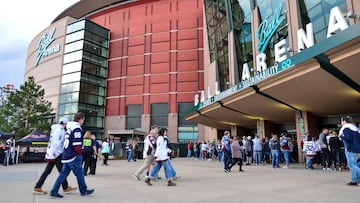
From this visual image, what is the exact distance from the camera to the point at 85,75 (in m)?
44.2

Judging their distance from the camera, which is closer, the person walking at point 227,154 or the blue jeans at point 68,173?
the blue jeans at point 68,173

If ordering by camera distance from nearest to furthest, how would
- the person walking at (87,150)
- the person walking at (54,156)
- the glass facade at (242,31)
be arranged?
the person walking at (54,156) < the person walking at (87,150) < the glass facade at (242,31)

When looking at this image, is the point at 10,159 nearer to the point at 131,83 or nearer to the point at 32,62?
the point at 131,83

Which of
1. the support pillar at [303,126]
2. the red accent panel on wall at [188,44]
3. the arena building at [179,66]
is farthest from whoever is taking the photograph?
the red accent panel on wall at [188,44]

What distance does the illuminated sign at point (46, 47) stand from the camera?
156 feet

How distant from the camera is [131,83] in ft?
149

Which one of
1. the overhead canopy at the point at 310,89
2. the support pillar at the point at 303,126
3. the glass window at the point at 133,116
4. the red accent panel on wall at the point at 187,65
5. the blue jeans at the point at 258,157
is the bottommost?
the blue jeans at the point at 258,157

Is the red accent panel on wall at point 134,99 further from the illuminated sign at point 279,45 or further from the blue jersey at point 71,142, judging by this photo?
the blue jersey at point 71,142

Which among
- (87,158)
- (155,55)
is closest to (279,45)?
(87,158)

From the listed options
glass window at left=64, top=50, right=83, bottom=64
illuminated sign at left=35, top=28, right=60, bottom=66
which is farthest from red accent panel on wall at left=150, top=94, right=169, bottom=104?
illuminated sign at left=35, top=28, right=60, bottom=66

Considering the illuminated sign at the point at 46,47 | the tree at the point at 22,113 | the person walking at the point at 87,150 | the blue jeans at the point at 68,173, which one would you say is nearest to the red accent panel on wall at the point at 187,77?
the tree at the point at 22,113

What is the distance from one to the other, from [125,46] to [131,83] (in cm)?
668

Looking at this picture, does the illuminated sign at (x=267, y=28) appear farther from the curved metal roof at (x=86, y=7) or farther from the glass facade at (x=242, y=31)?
the curved metal roof at (x=86, y=7)

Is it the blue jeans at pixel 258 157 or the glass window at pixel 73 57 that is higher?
the glass window at pixel 73 57
